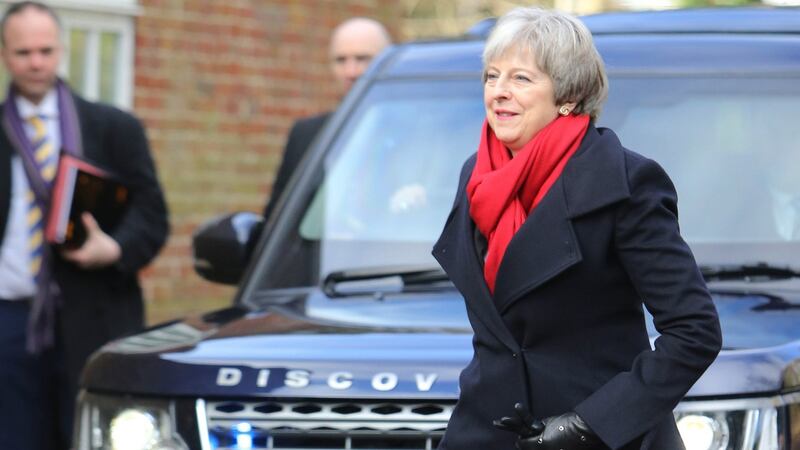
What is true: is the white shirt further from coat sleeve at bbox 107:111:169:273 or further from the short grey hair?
the short grey hair

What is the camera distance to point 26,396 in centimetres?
682

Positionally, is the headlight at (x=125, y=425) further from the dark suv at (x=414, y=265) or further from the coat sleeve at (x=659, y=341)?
the coat sleeve at (x=659, y=341)

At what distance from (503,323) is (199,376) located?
3.63 feet

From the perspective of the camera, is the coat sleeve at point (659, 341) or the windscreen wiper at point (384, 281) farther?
the windscreen wiper at point (384, 281)

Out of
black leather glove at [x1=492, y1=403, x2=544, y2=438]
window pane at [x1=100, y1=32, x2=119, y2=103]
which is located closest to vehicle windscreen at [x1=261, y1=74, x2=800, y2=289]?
black leather glove at [x1=492, y1=403, x2=544, y2=438]

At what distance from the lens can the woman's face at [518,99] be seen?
323 centimetres

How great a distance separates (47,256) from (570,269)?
3954 millimetres

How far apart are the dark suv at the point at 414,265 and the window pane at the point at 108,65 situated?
4.86 meters

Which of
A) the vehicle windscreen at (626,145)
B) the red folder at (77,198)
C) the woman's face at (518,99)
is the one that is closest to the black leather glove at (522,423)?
the woman's face at (518,99)

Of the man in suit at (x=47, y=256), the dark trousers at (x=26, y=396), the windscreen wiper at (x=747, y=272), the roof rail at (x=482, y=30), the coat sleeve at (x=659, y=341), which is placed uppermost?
the roof rail at (x=482, y=30)

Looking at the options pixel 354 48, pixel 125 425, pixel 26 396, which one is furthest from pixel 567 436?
pixel 354 48

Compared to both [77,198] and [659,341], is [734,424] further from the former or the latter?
[77,198]

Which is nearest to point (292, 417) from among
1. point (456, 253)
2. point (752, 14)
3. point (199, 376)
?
point (199, 376)

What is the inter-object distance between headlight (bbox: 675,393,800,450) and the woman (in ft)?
1.56
